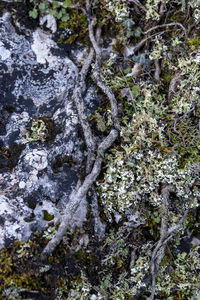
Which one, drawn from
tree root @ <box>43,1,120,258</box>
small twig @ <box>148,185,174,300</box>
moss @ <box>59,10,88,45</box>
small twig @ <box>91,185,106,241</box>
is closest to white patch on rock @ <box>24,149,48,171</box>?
tree root @ <box>43,1,120,258</box>

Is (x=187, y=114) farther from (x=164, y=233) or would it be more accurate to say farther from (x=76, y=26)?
(x=76, y=26)

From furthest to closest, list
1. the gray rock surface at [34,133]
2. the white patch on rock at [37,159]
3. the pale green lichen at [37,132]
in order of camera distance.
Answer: the pale green lichen at [37,132]
the white patch on rock at [37,159]
the gray rock surface at [34,133]

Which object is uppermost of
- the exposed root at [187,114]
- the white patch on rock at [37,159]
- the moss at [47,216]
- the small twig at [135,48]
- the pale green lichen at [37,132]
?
the small twig at [135,48]

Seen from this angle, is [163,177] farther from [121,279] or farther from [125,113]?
[121,279]

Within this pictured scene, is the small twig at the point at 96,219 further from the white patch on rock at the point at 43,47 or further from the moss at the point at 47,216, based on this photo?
the white patch on rock at the point at 43,47

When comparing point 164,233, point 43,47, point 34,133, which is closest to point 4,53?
point 43,47

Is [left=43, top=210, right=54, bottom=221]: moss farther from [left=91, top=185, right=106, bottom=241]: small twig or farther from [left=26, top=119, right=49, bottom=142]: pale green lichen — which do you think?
[left=26, top=119, right=49, bottom=142]: pale green lichen

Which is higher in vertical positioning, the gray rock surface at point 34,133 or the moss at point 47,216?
the gray rock surface at point 34,133

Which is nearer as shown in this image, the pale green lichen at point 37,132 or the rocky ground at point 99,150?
the rocky ground at point 99,150

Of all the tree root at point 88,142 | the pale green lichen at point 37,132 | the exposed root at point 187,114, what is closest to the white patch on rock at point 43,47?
the tree root at point 88,142
